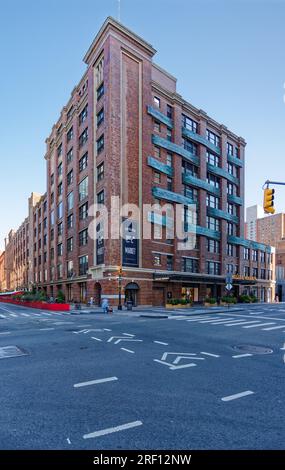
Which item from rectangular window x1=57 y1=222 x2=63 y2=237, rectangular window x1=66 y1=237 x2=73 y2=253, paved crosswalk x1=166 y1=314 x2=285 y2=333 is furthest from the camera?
rectangular window x1=57 y1=222 x2=63 y2=237

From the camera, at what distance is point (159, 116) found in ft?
142

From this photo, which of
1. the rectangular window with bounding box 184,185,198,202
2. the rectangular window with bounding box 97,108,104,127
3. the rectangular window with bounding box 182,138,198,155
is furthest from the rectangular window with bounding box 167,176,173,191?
the rectangular window with bounding box 97,108,104,127

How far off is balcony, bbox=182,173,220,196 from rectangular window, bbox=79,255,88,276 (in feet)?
63.7

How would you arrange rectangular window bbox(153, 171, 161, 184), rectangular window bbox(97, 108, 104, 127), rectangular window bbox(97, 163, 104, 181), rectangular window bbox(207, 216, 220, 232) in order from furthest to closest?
rectangular window bbox(207, 216, 220, 232) → rectangular window bbox(153, 171, 161, 184) → rectangular window bbox(97, 108, 104, 127) → rectangular window bbox(97, 163, 104, 181)

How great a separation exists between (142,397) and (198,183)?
45.1 metres

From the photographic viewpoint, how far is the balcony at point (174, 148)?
42.4 metres

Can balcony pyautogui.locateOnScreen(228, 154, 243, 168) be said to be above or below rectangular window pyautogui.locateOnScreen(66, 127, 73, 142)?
below

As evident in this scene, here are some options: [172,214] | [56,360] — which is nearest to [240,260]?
[172,214]

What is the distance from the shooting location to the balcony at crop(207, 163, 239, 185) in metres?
52.7

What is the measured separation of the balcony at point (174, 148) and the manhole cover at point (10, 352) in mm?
36406

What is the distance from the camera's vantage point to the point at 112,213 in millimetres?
36188

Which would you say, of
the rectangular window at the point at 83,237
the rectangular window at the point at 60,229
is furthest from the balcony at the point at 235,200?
the rectangular window at the point at 60,229

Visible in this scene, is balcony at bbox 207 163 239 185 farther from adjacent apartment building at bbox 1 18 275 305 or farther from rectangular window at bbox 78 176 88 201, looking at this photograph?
rectangular window at bbox 78 176 88 201
